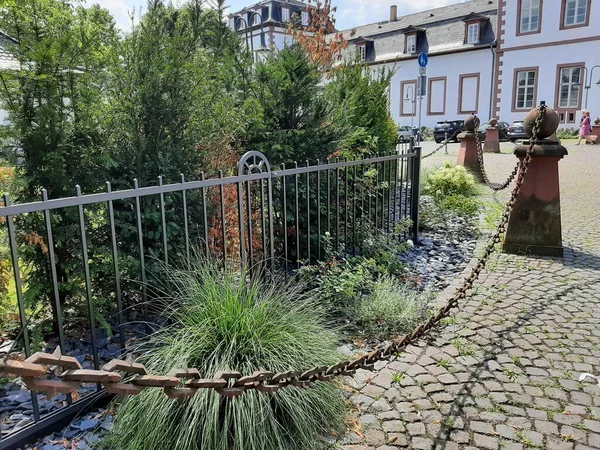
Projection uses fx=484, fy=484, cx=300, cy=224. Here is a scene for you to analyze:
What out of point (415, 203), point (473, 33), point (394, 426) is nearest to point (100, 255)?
point (394, 426)

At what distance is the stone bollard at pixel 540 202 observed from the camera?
515 centimetres

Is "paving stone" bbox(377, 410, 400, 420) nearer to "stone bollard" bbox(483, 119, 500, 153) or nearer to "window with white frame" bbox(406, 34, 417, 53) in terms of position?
"stone bollard" bbox(483, 119, 500, 153)

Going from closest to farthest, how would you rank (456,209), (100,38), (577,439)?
(577,439)
(100,38)
(456,209)

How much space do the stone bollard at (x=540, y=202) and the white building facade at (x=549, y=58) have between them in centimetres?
2795

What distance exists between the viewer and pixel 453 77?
35031mm

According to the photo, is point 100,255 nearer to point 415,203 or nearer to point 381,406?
point 381,406

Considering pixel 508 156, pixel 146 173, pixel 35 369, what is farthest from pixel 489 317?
pixel 508 156

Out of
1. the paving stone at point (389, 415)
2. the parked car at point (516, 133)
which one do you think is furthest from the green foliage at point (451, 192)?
the parked car at point (516, 133)

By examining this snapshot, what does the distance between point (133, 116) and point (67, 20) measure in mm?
731

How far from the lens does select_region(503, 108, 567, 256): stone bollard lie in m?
5.15

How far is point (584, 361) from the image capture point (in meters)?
3.13

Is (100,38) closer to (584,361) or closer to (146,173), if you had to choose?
(146,173)

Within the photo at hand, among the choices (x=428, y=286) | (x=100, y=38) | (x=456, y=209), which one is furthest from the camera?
(x=456, y=209)

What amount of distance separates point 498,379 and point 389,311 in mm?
967
